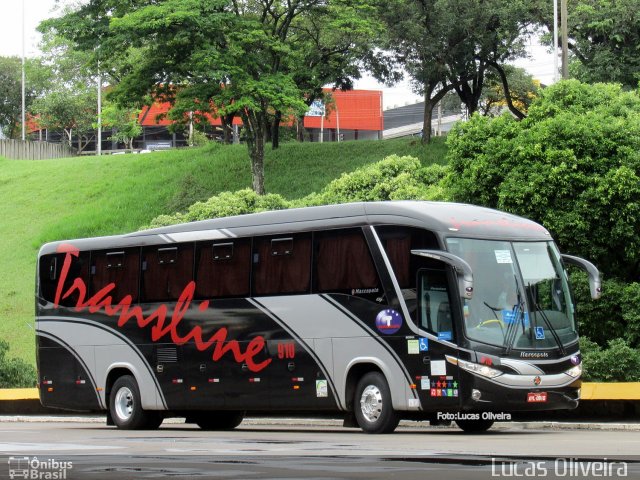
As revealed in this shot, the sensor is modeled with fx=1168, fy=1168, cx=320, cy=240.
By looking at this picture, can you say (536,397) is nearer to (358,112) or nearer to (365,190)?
(365,190)

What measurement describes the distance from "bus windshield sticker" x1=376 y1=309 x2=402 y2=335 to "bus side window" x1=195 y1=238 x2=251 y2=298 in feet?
10.4

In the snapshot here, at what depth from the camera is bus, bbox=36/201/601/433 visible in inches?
702

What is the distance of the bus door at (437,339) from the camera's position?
58.1 feet

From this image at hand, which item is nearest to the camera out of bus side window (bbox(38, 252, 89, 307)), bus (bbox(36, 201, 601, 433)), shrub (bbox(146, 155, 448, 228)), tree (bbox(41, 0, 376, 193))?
bus (bbox(36, 201, 601, 433))

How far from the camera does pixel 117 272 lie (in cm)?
2342

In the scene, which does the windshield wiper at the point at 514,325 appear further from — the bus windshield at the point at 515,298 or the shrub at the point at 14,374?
the shrub at the point at 14,374

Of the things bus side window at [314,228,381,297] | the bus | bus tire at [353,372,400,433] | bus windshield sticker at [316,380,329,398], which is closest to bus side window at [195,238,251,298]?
the bus

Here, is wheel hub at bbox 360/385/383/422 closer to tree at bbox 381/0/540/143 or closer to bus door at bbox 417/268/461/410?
bus door at bbox 417/268/461/410

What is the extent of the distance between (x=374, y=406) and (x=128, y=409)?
6.56m

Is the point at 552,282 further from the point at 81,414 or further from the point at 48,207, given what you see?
the point at 48,207

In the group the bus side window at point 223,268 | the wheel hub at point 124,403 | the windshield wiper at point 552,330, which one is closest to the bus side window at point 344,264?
the bus side window at point 223,268

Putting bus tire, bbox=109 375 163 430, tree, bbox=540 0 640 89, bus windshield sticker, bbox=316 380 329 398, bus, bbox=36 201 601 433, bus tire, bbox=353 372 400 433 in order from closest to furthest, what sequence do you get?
bus, bbox=36 201 601 433 < bus tire, bbox=353 372 400 433 < bus windshield sticker, bbox=316 380 329 398 < bus tire, bbox=109 375 163 430 < tree, bbox=540 0 640 89

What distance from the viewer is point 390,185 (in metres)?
36.2

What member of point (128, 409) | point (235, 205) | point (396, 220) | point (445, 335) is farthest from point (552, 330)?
point (235, 205)
